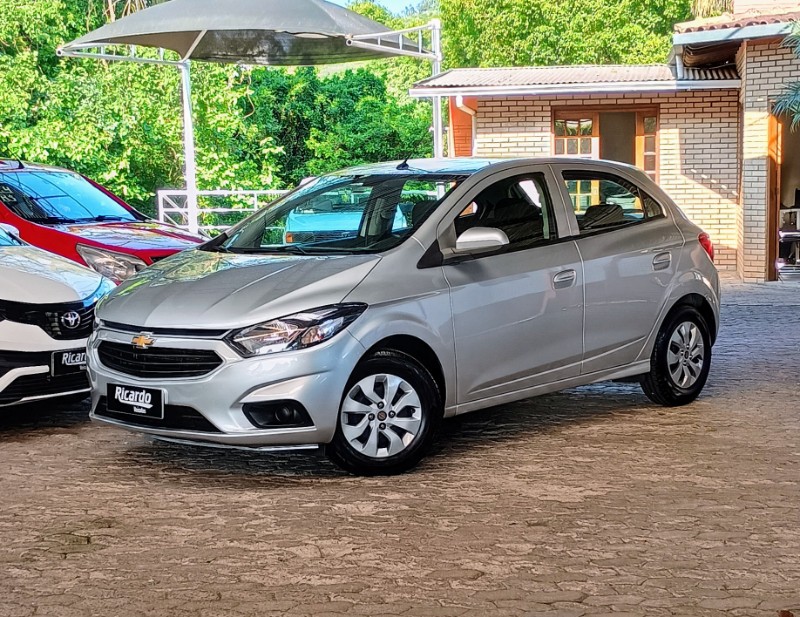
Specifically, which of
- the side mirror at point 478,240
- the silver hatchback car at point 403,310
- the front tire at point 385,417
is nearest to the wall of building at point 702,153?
the silver hatchback car at point 403,310

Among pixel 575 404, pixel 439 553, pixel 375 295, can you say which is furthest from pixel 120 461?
pixel 575 404

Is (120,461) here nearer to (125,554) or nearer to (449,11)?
(125,554)

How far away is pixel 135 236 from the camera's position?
1093 cm

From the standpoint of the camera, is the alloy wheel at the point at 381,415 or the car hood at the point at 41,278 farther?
the car hood at the point at 41,278

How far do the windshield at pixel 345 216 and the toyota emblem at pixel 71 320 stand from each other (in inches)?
40.6

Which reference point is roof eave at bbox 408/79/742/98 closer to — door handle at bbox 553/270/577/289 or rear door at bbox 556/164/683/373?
rear door at bbox 556/164/683/373

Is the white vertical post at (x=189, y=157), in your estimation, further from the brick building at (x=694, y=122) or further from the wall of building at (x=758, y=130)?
the wall of building at (x=758, y=130)

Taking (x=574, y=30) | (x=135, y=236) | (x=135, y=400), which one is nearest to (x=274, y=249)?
(x=135, y=400)

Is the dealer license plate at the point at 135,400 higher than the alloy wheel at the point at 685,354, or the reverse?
the dealer license plate at the point at 135,400

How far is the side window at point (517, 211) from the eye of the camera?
748cm

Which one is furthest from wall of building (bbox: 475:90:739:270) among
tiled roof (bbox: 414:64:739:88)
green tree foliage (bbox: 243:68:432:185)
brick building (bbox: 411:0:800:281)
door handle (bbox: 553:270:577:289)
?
green tree foliage (bbox: 243:68:432:185)

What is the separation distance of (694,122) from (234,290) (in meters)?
15.2

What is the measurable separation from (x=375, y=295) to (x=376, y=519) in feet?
4.20

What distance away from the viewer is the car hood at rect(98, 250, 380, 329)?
254 inches
